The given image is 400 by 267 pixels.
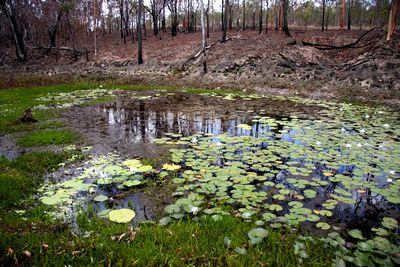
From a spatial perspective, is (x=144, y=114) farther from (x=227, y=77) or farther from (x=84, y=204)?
(x=227, y=77)

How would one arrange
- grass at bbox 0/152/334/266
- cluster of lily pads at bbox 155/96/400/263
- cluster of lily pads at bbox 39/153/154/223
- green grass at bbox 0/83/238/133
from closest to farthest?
1. grass at bbox 0/152/334/266
2. cluster of lily pads at bbox 155/96/400/263
3. cluster of lily pads at bbox 39/153/154/223
4. green grass at bbox 0/83/238/133

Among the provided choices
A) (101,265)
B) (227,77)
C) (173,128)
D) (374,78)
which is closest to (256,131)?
(173,128)

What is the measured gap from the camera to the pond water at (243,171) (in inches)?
180

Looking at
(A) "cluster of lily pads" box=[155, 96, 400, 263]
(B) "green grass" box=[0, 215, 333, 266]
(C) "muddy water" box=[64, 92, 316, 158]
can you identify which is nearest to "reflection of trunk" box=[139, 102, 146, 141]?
(C) "muddy water" box=[64, 92, 316, 158]

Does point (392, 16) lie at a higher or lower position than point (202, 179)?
higher

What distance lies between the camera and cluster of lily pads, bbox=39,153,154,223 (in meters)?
4.48

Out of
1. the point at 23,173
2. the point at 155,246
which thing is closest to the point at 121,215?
the point at 155,246

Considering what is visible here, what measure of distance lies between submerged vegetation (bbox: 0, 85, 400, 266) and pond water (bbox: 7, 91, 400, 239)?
0.03 meters

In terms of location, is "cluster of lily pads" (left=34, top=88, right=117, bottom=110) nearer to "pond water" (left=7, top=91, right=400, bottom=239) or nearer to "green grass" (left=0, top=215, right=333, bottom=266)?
"pond water" (left=7, top=91, right=400, bottom=239)

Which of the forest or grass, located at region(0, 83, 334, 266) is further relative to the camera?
the forest

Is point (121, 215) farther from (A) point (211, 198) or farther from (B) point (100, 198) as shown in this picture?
(A) point (211, 198)

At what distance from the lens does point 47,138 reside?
8.48 m

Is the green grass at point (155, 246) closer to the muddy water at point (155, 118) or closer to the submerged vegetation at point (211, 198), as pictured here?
the submerged vegetation at point (211, 198)

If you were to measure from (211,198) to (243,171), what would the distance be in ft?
3.74
